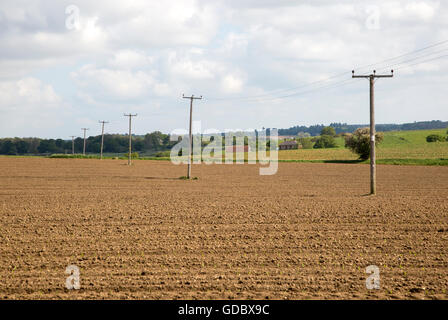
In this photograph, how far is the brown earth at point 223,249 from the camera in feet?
28.9

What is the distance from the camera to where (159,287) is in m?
8.84

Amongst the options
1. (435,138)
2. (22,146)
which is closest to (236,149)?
(435,138)

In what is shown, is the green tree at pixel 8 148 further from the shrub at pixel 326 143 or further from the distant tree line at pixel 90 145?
the shrub at pixel 326 143

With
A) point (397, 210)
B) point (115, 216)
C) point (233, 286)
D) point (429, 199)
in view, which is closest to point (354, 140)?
point (429, 199)

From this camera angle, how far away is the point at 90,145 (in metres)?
159

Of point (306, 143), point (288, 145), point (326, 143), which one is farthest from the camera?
point (306, 143)

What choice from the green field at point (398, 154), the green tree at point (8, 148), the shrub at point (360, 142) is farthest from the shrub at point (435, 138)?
the green tree at point (8, 148)

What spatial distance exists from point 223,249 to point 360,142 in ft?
243

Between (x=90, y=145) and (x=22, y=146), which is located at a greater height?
(x=90, y=145)

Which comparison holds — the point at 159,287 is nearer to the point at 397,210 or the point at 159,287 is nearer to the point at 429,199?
the point at 397,210

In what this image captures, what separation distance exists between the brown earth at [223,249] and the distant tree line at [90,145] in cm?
12913

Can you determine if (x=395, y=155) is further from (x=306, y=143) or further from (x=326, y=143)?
(x=306, y=143)
